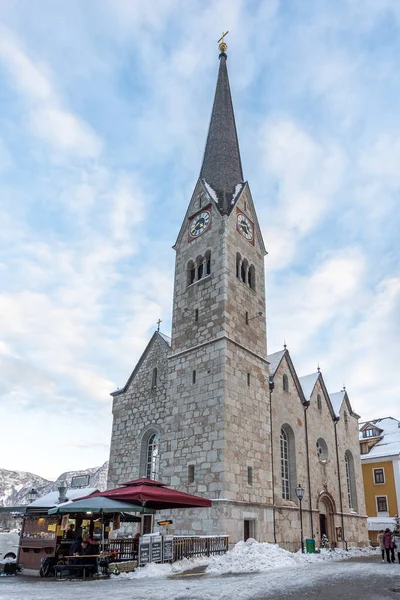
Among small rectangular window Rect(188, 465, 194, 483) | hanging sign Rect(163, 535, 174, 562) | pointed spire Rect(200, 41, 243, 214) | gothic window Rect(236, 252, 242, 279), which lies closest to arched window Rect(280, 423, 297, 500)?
small rectangular window Rect(188, 465, 194, 483)

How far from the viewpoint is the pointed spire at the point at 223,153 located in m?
29.4

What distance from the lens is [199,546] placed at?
17.5 meters

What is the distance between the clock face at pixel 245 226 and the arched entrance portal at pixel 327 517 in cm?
1560

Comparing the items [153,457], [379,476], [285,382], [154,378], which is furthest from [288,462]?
[379,476]

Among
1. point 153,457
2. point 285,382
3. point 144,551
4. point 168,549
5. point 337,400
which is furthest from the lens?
point 337,400

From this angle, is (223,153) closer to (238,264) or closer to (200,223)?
(200,223)

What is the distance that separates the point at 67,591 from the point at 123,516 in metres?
6.48

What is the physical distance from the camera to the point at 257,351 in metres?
25.4

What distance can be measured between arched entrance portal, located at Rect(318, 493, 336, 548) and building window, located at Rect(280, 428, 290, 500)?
350 cm

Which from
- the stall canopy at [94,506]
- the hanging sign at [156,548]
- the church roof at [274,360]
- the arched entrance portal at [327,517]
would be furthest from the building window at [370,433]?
the stall canopy at [94,506]

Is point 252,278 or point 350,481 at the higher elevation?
point 252,278

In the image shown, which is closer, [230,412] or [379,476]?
[230,412]

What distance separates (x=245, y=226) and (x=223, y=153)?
6.30 m

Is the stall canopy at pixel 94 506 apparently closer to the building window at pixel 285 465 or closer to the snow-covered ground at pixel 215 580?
the snow-covered ground at pixel 215 580
